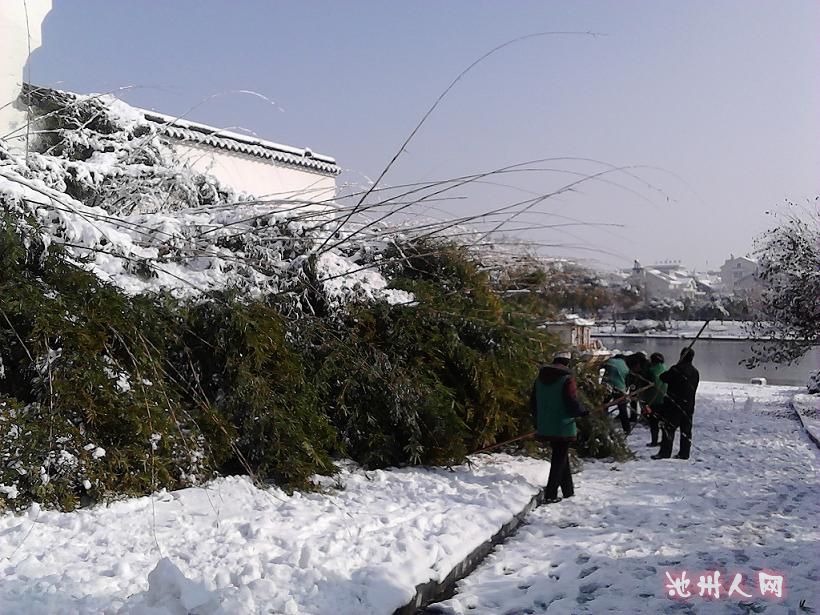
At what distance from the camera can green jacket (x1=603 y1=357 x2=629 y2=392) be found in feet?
36.8

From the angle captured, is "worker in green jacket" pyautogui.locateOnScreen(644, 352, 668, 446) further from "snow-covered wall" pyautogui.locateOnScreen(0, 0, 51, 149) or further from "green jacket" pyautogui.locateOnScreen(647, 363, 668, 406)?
"snow-covered wall" pyautogui.locateOnScreen(0, 0, 51, 149)

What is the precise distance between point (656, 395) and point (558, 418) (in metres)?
3.61

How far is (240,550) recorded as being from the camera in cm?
455

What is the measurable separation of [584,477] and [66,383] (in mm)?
5695

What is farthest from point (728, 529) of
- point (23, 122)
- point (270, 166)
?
point (270, 166)

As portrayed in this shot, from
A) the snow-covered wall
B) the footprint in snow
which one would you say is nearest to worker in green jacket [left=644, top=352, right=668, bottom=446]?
the footprint in snow

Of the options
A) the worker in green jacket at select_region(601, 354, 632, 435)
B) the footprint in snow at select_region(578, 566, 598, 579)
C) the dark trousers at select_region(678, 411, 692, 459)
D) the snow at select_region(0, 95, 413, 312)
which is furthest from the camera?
the worker in green jacket at select_region(601, 354, 632, 435)

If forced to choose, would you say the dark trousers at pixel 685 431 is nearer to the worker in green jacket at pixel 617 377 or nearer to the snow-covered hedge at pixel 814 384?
the worker in green jacket at pixel 617 377

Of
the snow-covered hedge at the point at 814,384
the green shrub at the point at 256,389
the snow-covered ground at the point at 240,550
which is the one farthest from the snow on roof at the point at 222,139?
the snow-covered hedge at the point at 814,384

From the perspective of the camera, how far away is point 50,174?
7.35 meters

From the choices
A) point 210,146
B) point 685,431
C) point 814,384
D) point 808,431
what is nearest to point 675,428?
point 685,431

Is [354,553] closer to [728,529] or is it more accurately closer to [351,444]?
[351,444]

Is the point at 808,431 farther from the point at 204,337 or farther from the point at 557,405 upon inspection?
the point at 204,337

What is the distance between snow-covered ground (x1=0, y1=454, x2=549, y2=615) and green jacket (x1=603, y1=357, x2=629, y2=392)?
543cm
